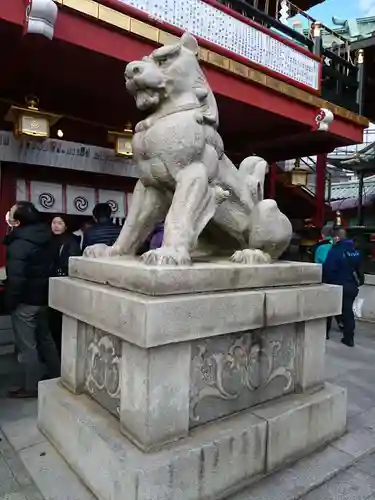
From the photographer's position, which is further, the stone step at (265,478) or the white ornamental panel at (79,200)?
the white ornamental panel at (79,200)

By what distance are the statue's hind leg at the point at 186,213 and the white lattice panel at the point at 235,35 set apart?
3064 mm

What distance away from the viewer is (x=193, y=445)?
1.79 m

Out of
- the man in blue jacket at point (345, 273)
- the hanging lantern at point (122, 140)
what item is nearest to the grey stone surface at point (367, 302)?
the man in blue jacket at point (345, 273)

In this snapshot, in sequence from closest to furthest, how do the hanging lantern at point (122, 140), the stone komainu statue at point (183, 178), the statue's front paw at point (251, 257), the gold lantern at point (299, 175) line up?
the stone komainu statue at point (183, 178) → the statue's front paw at point (251, 257) → the hanging lantern at point (122, 140) → the gold lantern at point (299, 175)

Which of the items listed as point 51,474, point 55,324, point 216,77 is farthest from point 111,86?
point 51,474

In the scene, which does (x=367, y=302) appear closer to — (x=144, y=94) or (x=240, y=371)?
(x=240, y=371)

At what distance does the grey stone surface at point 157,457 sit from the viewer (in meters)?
1.66

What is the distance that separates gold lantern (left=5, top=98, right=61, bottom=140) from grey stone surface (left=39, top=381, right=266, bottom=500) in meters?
3.62

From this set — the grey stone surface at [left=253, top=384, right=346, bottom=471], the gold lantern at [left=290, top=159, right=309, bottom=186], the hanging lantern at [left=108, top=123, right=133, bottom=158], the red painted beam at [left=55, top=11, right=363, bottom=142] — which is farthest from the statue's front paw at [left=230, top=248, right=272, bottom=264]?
the gold lantern at [left=290, top=159, right=309, bottom=186]

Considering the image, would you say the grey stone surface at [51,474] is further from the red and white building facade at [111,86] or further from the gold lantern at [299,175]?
the gold lantern at [299,175]

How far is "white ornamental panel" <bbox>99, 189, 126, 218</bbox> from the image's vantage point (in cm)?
644

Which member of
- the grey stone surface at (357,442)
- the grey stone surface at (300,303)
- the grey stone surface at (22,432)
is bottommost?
the grey stone surface at (22,432)

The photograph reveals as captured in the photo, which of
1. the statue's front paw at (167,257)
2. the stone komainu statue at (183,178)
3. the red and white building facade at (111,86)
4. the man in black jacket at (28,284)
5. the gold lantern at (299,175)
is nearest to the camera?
the statue's front paw at (167,257)

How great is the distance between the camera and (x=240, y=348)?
214cm
